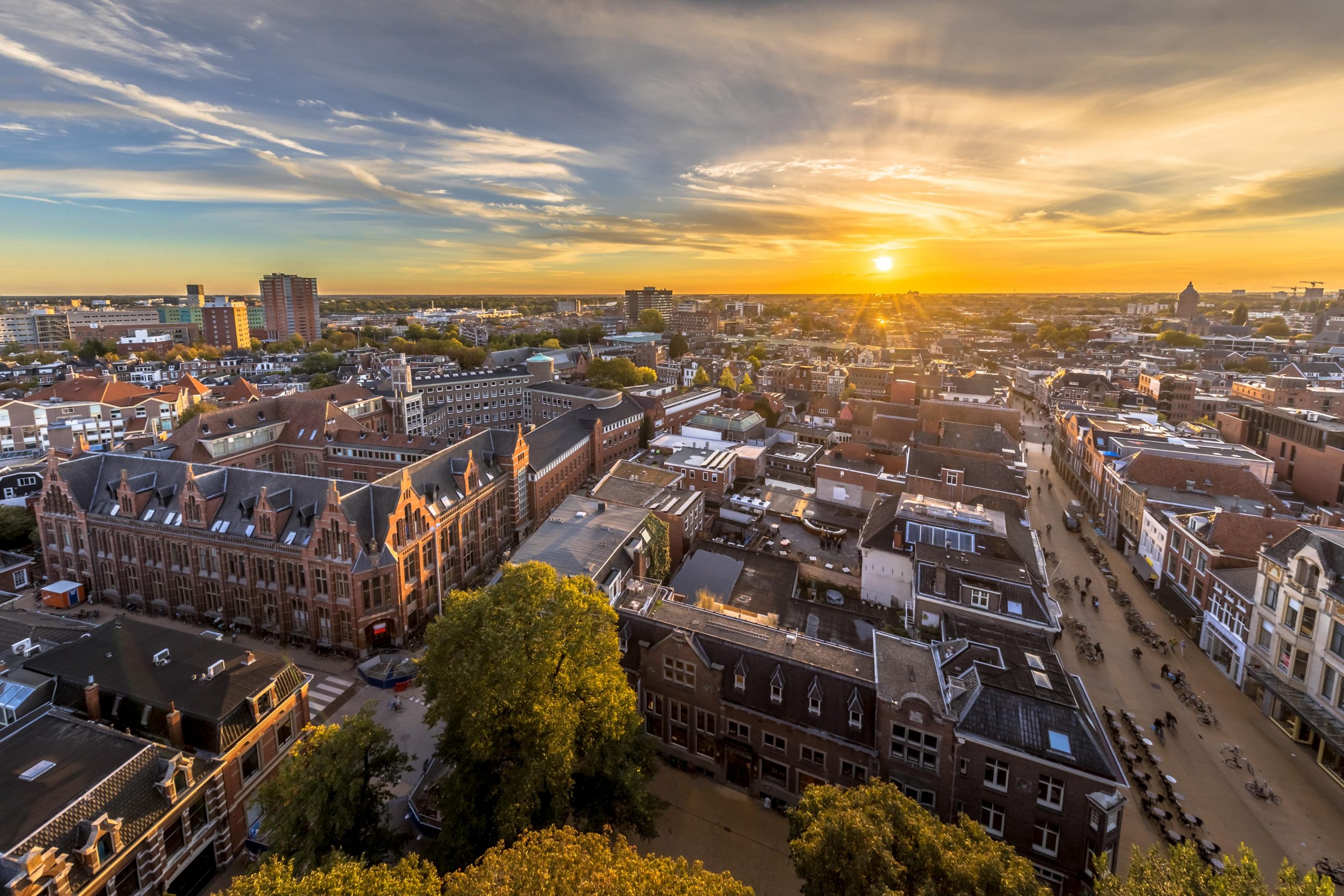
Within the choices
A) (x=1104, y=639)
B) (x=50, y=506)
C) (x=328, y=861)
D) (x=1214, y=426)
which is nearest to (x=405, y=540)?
(x=328, y=861)

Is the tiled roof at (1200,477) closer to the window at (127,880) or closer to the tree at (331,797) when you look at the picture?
the tree at (331,797)

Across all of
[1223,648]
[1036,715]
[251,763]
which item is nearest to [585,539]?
[251,763]

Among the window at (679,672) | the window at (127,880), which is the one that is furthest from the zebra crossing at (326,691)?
the window at (679,672)

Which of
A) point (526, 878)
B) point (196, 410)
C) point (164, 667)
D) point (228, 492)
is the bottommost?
point (164, 667)

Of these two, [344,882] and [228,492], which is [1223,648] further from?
[228,492]

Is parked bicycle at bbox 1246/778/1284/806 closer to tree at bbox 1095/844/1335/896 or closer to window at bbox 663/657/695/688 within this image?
tree at bbox 1095/844/1335/896

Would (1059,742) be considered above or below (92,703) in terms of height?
above

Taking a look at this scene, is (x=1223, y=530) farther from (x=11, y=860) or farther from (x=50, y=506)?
(x=50, y=506)
